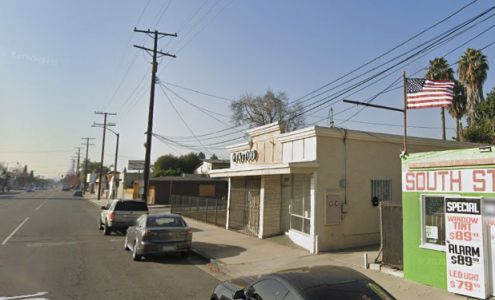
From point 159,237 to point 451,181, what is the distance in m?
8.55

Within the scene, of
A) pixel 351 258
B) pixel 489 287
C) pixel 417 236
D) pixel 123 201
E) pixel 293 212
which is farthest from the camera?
pixel 123 201

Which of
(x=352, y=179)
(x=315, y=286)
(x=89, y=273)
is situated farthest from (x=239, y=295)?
(x=352, y=179)

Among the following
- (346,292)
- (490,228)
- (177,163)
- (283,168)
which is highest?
(177,163)

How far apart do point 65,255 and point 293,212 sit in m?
8.44

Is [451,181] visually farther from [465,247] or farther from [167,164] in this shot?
[167,164]

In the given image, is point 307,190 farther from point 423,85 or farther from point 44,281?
point 44,281

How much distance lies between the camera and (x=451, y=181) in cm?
888

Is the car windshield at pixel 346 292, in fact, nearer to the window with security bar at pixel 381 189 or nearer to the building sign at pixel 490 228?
the building sign at pixel 490 228

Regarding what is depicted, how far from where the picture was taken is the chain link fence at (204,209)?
2381 cm

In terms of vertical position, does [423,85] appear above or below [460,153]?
above

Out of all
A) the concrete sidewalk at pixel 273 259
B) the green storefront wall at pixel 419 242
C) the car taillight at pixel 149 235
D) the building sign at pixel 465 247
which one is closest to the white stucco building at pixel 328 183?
the concrete sidewalk at pixel 273 259

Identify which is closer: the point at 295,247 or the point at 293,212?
the point at 295,247

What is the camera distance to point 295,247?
14.8 m

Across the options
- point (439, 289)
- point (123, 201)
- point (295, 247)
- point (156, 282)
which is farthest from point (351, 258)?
point (123, 201)
